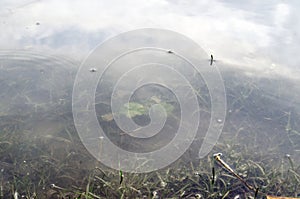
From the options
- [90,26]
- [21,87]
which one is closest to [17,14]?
[90,26]

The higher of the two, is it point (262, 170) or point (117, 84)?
point (117, 84)

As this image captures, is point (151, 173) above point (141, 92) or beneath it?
beneath

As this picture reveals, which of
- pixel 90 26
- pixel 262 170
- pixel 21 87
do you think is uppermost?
pixel 90 26

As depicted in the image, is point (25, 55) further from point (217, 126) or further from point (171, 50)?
point (217, 126)

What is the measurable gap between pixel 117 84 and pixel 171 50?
901 mm

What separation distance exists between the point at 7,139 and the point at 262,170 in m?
2.05

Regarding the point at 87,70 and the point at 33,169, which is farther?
the point at 87,70

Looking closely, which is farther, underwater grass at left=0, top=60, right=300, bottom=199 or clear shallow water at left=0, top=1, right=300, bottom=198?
clear shallow water at left=0, top=1, right=300, bottom=198

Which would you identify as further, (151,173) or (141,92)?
(141,92)

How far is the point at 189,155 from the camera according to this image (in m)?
2.74

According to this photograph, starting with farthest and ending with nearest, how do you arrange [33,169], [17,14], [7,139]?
[17,14], [7,139], [33,169]

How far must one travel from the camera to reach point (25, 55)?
3.71 m

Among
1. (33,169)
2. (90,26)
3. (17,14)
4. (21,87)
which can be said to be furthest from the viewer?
(17,14)

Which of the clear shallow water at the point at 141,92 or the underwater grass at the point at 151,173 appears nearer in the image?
the underwater grass at the point at 151,173
